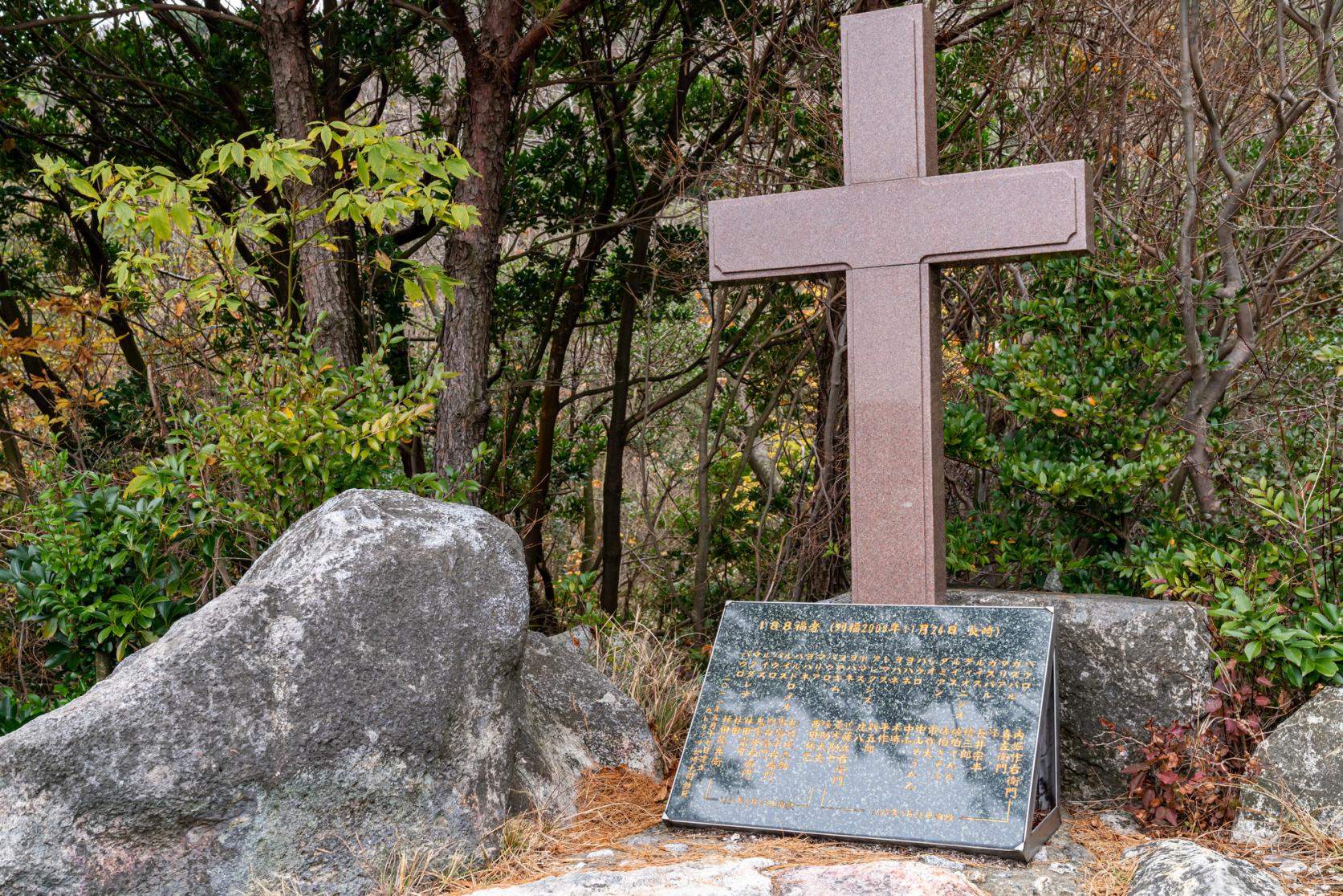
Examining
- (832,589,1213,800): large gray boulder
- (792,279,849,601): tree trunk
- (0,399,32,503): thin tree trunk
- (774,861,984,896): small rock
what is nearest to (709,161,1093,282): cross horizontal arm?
(792,279,849,601): tree trunk

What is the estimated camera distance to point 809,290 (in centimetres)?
629

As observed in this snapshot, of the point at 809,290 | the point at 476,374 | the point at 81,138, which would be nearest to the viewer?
the point at 476,374

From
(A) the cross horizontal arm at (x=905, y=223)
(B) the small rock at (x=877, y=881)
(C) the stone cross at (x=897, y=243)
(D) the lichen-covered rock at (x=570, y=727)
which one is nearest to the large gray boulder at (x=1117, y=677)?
(C) the stone cross at (x=897, y=243)

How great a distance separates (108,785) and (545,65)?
17.7ft

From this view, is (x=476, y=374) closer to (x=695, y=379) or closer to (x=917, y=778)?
(x=695, y=379)

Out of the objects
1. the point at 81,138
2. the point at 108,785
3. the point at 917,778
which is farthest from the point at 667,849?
the point at 81,138

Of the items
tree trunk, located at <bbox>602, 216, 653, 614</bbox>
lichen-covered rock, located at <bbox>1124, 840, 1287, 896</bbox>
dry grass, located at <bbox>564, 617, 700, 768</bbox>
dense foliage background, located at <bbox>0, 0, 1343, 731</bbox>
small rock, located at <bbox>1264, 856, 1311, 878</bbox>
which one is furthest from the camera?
tree trunk, located at <bbox>602, 216, 653, 614</bbox>

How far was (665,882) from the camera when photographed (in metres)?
3.04

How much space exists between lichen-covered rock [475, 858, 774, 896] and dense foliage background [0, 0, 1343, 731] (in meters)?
1.73

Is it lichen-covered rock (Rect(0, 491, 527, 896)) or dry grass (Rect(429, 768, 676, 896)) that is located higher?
lichen-covered rock (Rect(0, 491, 527, 896))

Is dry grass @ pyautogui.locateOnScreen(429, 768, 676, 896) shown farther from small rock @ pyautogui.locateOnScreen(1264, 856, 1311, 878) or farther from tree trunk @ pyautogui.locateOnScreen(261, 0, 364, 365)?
tree trunk @ pyautogui.locateOnScreen(261, 0, 364, 365)

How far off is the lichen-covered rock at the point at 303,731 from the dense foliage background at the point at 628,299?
2.87 ft

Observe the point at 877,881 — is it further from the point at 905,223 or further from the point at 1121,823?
the point at 905,223

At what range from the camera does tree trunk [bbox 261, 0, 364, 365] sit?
5.24 metres
